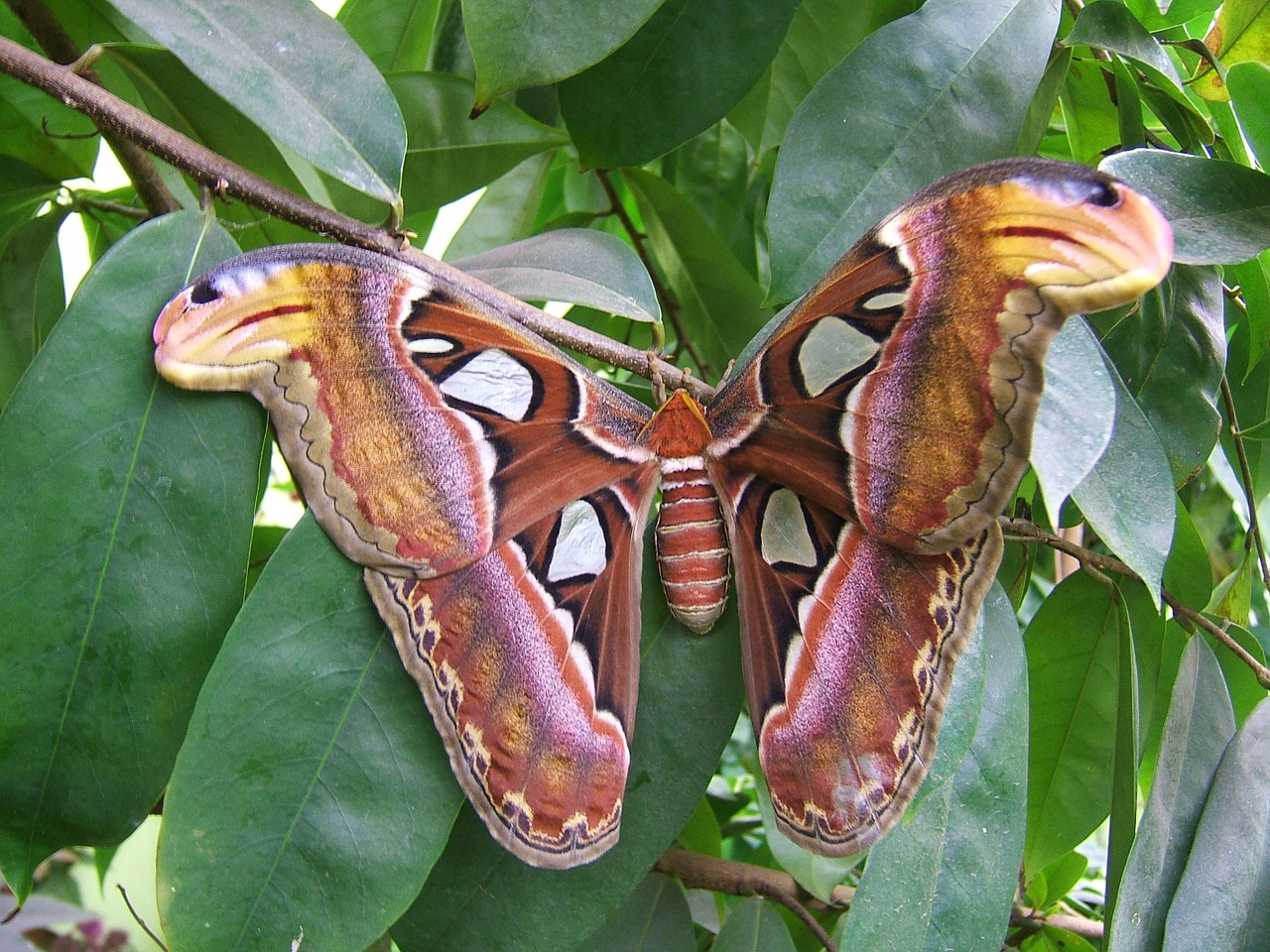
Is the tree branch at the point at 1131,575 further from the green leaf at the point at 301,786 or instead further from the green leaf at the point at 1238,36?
the green leaf at the point at 301,786

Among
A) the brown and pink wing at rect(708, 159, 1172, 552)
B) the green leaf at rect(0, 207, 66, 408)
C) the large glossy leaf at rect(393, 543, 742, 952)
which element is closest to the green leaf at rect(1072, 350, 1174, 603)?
the brown and pink wing at rect(708, 159, 1172, 552)

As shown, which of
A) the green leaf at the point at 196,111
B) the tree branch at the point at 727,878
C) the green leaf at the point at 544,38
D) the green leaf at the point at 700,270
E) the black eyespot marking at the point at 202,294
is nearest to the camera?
the black eyespot marking at the point at 202,294

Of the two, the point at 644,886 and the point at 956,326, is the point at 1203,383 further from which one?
the point at 644,886

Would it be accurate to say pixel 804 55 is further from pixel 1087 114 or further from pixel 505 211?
pixel 505 211

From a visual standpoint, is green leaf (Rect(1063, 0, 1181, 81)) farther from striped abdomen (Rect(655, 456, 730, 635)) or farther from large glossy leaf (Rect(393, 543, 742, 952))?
large glossy leaf (Rect(393, 543, 742, 952))

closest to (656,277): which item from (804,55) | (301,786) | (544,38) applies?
(804,55)

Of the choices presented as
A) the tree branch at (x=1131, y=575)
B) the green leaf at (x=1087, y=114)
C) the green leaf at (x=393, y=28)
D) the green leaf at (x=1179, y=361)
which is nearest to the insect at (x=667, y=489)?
the tree branch at (x=1131, y=575)
